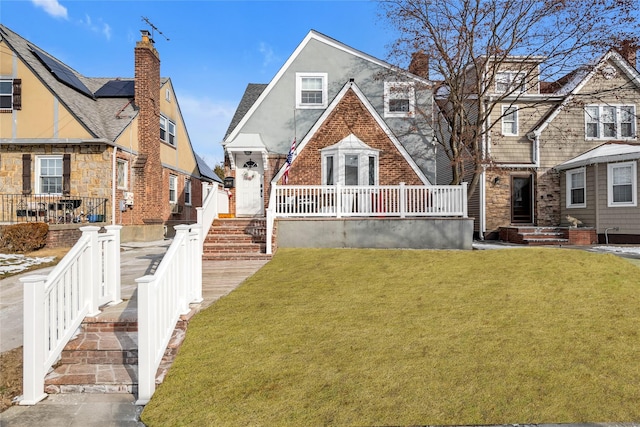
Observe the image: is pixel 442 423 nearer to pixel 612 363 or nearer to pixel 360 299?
pixel 612 363

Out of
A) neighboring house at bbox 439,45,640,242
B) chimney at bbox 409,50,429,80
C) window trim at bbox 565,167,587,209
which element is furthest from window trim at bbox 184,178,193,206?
window trim at bbox 565,167,587,209

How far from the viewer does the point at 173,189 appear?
20469 mm

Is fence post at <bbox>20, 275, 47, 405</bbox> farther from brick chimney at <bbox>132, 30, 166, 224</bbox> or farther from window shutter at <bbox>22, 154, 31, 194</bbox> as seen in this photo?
window shutter at <bbox>22, 154, 31, 194</bbox>

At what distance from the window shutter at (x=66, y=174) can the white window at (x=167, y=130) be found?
205 inches

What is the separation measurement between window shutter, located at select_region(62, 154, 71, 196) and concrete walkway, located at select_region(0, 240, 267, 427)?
263 inches

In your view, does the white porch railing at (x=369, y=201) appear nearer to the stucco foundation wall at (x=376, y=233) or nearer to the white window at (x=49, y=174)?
the stucco foundation wall at (x=376, y=233)

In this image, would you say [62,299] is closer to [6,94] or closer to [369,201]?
[369,201]

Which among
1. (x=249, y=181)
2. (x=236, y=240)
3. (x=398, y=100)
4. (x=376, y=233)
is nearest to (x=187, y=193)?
(x=249, y=181)

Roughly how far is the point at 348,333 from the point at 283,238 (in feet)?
21.5

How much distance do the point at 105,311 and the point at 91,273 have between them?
66 cm

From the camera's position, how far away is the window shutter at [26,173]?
1439 cm

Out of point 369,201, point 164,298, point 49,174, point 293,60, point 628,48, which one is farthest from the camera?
point 293,60

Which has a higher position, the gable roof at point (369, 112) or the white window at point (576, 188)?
the gable roof at point (369, 112)

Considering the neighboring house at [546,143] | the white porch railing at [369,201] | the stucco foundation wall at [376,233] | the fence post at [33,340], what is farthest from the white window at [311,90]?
the fence post at [33,340]
